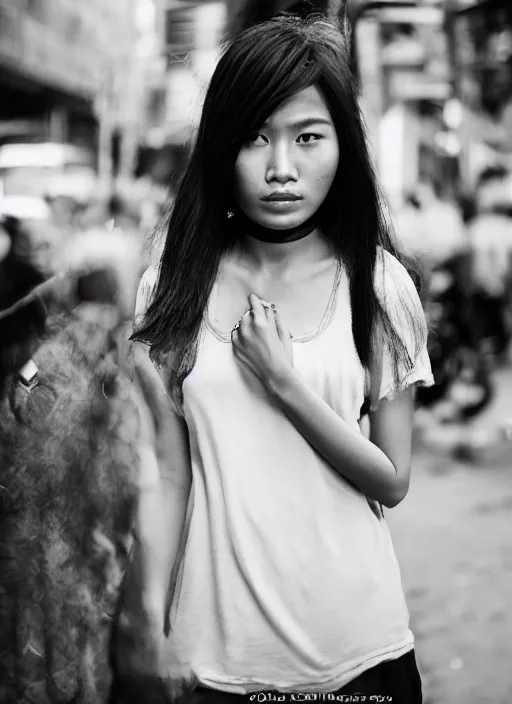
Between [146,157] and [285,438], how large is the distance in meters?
0.61

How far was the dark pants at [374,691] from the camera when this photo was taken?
50.1 inches

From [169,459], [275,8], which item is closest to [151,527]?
[169,459]

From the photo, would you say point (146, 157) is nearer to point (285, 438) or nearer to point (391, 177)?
point (391, 177)

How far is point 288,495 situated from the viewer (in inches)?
49.7

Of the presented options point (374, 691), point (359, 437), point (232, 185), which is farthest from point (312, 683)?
point (232, 185)

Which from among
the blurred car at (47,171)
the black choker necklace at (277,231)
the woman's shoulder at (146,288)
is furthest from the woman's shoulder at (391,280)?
the blurred car at (47,171)

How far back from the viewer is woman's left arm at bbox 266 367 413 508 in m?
1.19

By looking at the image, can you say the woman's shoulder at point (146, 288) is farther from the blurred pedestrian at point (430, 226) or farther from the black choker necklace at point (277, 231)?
the blurred pedestrian at point (430, 226)

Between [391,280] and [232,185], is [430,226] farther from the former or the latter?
[232,185]

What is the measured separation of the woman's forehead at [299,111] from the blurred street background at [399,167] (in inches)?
11.4

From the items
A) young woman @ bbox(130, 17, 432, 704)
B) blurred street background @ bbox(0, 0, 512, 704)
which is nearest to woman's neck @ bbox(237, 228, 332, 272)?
young woman @ bbox(130, 17, 432, 704)

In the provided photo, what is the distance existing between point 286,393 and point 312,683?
1.43 feet

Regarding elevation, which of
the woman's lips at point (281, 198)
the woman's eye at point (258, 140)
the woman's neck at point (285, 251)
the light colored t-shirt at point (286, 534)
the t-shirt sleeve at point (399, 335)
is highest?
the woman's eye at point (258, 140)

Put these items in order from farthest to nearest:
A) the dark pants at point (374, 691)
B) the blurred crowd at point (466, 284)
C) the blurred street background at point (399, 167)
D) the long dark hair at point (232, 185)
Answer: the blurred crowd at point (466, 284), the blurred street background at point (399, 167), the dark pants at point (374, 691), the long dark hair at point (232, 185)
